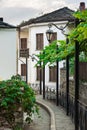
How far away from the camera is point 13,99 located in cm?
1355

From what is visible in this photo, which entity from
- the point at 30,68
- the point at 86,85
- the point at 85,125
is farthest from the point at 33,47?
the point at 85,125

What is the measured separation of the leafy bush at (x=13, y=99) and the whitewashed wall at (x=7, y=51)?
19.8m

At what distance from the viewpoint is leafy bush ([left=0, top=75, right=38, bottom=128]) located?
13.3 m

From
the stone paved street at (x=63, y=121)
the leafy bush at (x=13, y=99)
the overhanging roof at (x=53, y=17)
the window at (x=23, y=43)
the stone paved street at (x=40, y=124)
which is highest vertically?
the overhanging roof at (x=53, y=17)

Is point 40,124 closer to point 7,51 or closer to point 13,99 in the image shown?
point 13,99

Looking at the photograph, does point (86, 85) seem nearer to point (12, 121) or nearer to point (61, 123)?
point (61, 123)

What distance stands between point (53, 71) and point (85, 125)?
1328 inches

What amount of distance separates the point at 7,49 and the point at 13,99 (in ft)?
71.4

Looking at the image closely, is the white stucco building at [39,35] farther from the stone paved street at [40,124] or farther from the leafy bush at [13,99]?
the leafy bush at [13,99]

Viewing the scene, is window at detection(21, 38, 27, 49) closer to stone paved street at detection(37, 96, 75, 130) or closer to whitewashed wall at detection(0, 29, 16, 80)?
whitewashed wall at detection(0, 29, 16, 80)

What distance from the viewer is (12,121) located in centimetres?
1346

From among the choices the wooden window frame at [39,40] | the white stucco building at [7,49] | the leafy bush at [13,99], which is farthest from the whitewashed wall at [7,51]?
the leafy bush at [13,99]

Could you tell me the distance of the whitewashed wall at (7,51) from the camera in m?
34.5

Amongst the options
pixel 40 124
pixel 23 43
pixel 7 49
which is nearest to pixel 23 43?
pixel 23 43
